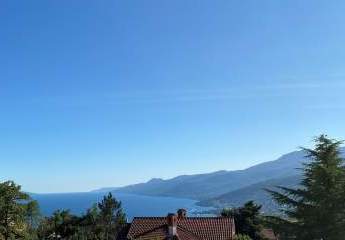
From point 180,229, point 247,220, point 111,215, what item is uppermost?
point 111,215

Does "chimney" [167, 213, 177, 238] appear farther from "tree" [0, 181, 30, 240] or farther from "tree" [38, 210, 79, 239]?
"tree" [38, 210, 79, 239]

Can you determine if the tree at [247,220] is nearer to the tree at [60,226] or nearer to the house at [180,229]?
the house at [180,229]

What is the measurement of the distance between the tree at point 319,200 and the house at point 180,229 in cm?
2568

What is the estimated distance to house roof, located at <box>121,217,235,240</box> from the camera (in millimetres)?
46781

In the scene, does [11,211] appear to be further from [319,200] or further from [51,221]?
[51,221]

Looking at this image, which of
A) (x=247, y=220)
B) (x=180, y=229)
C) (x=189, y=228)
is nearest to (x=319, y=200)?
(x=180, y=229)

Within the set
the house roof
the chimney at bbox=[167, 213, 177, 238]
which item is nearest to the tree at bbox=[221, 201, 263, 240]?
the house roof

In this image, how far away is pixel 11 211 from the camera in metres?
38.7

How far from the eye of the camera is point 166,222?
159 ft

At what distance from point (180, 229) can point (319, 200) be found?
28.6 metres

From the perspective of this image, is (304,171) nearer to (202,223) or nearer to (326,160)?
(326,160)

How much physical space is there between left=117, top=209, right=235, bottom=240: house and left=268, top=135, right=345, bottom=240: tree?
25678 mm

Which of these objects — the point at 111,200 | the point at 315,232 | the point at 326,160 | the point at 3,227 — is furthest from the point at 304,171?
the point at 111,200

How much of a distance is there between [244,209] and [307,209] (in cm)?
4403
